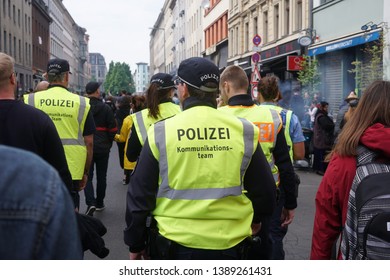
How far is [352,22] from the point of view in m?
18.5

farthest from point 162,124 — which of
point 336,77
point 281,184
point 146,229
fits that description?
point 336,77

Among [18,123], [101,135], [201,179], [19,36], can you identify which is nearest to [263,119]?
[201,179]

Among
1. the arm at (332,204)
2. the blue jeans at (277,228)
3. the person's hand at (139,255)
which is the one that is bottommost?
the blue jeans at (277,228)

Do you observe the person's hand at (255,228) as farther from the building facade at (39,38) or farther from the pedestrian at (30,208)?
the building facade at (39,38)

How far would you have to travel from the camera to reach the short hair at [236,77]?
462cm

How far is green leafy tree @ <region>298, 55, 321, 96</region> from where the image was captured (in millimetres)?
20264

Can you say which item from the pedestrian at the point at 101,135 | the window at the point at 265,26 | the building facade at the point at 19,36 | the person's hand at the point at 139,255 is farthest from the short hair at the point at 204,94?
the building facade at the point at 19,36

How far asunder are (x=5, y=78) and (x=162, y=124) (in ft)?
3.78

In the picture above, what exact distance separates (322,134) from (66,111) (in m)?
8.89

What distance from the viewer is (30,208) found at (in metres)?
1.08

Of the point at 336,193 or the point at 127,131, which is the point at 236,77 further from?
the point at 127,131

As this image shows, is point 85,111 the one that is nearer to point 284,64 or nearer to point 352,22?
point 352,22

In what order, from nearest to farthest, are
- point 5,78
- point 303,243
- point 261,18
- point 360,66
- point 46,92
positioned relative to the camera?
point 5,78 < point 46,92 < point 303,243 < point 360,66 < point 261,18

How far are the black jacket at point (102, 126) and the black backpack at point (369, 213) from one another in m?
6.40
